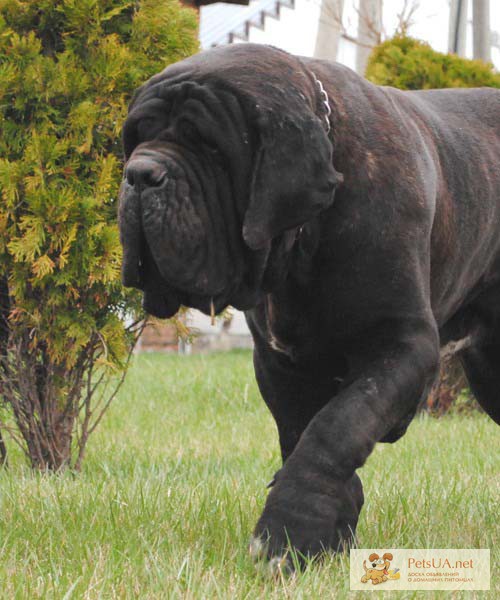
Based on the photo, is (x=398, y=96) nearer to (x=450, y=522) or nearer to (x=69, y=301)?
(x=450, y=522)

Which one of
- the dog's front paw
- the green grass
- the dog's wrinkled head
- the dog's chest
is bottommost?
the green grass

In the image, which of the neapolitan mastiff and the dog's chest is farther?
the dog's chest

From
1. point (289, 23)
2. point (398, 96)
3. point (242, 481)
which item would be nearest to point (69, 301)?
point (242, 481)

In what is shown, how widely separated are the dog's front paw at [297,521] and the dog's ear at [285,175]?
64cm

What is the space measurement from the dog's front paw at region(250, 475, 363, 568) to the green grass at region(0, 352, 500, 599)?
2.5 inches

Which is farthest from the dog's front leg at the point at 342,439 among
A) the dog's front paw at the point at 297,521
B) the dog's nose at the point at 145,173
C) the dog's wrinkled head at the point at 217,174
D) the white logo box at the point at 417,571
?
the dog's nose at the point at 145,173

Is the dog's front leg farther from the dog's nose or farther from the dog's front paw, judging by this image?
the dog's nose

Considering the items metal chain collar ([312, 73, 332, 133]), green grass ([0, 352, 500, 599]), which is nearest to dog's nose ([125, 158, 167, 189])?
metal chain collar ([312, 73, 332, 133])

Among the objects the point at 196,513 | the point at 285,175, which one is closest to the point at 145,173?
the point at 285,175

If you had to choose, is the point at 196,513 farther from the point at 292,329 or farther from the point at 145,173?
the point at 145,173

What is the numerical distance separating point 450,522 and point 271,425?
397 centimetres

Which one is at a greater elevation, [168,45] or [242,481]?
[168,45]

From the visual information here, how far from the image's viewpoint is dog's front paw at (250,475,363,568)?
8.65 ft

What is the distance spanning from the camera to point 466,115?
3799 millimetres
